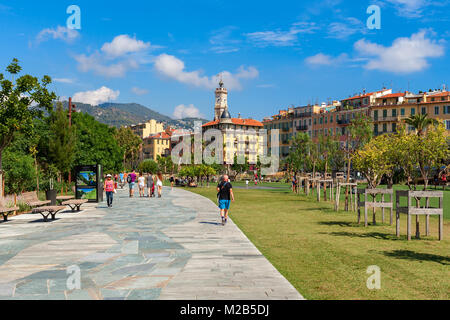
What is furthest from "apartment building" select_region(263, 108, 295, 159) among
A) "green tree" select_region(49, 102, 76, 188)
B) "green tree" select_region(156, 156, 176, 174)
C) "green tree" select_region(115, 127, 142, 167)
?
"green tree" select_region(49, 102, 76, 188)

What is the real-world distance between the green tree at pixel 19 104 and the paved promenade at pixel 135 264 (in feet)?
21.5

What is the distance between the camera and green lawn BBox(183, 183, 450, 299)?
6.67m

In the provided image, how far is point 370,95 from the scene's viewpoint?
8788cm

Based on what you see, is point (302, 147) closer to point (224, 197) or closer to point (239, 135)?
point (224, 197)

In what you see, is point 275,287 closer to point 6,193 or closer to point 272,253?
point 272,253

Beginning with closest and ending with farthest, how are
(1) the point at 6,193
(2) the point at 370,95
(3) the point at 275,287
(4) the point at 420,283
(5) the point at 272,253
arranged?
1. (3) the point at 275,287
2. (4) the point at 420,283
3. (5) the point at 272,253
4. (1) the point at 6,193
5. (2) the point at 370,95

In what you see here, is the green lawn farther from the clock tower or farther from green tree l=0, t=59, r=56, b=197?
the clock tower

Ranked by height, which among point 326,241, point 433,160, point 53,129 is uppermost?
point 53,129

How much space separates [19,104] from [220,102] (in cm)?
12739

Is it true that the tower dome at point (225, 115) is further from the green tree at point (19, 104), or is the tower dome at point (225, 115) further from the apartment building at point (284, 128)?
the green tree at point (19, 104)
